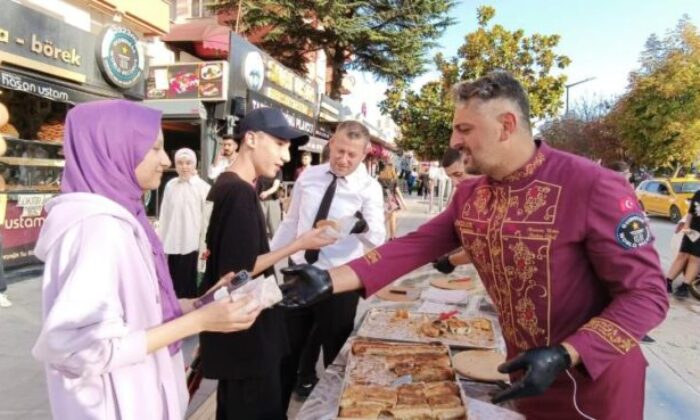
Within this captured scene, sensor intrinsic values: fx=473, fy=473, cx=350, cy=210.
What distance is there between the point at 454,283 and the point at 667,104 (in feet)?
78.7

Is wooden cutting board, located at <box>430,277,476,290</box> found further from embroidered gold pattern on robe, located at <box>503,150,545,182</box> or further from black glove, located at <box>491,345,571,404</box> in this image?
black glove, located at <box>491,345,571,404</box>

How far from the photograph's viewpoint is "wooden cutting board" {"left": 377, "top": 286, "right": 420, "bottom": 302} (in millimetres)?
3223

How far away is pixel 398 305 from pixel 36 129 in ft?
24.4

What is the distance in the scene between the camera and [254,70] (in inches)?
451

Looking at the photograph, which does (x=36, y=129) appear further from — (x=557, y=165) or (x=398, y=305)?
(x=557, y=165)

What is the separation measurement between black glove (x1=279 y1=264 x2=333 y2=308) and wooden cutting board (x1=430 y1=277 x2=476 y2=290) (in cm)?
187

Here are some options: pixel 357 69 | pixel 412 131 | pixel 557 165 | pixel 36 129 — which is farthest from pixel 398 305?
pixel 357 69

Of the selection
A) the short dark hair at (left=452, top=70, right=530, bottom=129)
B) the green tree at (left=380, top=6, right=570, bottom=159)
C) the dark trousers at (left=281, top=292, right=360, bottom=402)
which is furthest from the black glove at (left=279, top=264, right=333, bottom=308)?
the green tree at (left=380, top=6, right=570, bottom=159)

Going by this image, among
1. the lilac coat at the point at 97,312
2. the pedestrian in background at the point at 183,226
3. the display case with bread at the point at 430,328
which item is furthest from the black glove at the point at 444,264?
the pedestrian in background at the point at 183,226

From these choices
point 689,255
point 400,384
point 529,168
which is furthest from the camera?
point 689,255

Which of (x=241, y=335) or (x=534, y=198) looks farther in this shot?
(x=241, y=335)

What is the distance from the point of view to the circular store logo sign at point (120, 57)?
8.16 meters

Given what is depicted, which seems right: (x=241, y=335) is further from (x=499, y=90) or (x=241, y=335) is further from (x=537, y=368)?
(x=499, y=90)

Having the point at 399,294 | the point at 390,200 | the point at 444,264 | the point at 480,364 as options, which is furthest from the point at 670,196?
the point at 480,364
